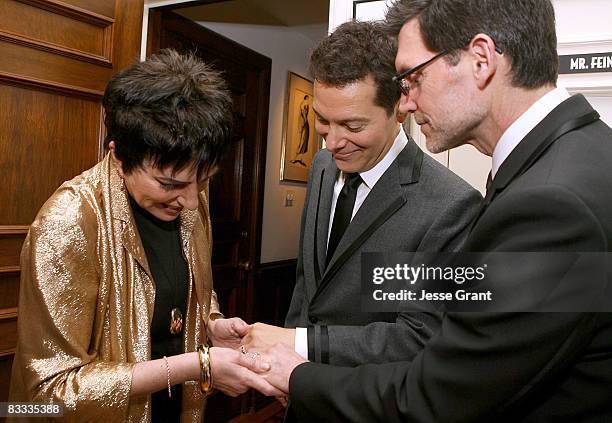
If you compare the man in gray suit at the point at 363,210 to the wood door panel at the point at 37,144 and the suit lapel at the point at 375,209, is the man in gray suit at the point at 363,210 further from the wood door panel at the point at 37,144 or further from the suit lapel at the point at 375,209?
the wood door panel at the point at 37,144

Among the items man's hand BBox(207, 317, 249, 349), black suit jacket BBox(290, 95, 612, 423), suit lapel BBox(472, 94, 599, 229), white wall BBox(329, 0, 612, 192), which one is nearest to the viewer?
black suit jacket BBox(290, 95, 612, 423)

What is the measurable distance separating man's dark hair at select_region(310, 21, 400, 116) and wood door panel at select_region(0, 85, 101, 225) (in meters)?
1.26

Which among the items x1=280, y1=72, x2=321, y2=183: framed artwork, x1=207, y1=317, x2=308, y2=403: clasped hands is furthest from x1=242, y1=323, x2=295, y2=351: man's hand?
x1=280, y1=72, x2=321, y2=183: framed artwork

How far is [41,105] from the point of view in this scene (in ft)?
6.81

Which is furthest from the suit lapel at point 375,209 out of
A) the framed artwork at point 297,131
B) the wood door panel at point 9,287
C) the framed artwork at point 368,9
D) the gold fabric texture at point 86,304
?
the framed artwork at point 297,131

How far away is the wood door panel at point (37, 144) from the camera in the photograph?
6.48 feet

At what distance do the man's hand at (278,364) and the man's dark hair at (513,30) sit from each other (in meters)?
0.71

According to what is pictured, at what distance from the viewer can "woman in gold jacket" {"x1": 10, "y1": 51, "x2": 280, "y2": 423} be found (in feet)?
3.88

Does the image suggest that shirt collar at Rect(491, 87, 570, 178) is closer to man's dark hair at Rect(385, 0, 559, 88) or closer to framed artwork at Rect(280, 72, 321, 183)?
man's dark hair at Rect(385, 0, 559, 88)

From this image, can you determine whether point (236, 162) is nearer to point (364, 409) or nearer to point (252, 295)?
point (252, 295)

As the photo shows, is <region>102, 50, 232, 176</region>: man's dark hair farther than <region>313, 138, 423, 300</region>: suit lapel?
No

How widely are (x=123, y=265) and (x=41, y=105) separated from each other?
1115 mm

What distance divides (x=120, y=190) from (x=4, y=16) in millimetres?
1066

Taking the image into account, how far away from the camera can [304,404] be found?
1.05m
